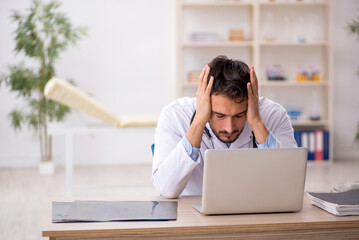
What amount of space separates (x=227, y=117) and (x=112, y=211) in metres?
0.56

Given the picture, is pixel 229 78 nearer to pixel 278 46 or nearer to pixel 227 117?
pixel 227 117

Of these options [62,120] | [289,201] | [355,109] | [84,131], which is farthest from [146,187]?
[289,201]

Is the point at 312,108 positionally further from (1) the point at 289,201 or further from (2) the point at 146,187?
(1) the point at 289,201

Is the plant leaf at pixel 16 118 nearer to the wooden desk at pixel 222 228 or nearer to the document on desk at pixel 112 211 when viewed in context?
the document on desk at pixel 112 211

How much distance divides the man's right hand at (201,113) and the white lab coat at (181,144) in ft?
0.17

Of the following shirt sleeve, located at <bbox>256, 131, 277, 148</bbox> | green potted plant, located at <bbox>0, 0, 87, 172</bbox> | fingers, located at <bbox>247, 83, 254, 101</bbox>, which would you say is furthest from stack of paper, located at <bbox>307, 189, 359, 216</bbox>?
green potted plant, located at <bbox>0, 0, 87, 172</bbox>

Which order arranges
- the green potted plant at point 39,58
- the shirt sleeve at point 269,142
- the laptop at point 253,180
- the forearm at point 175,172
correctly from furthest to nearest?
the green potted plant at point 39,58 < the shirt sleeve at point 269,142 < the forearm at point 175,172 < the laptop at point 253,180

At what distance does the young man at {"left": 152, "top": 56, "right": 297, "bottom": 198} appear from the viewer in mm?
1948

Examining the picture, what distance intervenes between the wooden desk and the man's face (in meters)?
0.44

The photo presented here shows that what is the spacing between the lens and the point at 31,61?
5906mm

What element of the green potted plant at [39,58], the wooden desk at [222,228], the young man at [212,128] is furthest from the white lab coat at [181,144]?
the green potted plant at [39,58]

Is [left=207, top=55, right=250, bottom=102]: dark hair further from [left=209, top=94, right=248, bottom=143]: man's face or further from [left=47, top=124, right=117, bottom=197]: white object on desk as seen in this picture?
[left=47, top=124, right=117, bottom=197]: white object on desk

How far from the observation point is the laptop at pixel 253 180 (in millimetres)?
1562

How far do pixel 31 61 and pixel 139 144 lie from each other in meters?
1.46
